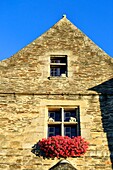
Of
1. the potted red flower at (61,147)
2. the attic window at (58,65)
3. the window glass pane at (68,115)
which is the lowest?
the potted red flower at (61,147)

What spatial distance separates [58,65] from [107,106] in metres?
2.80

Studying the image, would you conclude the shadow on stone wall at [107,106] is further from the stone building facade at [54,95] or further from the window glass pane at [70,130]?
the window glass pane at [70,130]

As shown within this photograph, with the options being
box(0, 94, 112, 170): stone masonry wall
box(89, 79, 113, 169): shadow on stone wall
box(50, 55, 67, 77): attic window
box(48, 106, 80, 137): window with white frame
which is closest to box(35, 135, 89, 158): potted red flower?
box(0, 94, 112, 170): stone masonry wall

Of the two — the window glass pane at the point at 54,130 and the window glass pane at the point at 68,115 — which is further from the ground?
the window glass pane at the point at 68,115

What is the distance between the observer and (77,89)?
10906mm

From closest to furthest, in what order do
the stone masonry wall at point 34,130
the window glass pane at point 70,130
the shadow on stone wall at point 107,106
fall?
the stone masonry wall at point 34,130, the shadow on stone wall at point 107,106, the window glass pane at point 70,130

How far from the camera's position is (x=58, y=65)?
12148 millimetres

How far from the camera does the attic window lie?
473 inches

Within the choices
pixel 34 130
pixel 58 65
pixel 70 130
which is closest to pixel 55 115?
pixel 70 130

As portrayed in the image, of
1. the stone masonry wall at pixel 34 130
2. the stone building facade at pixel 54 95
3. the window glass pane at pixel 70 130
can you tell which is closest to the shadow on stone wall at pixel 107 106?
the stone building facade at pixel 54 95

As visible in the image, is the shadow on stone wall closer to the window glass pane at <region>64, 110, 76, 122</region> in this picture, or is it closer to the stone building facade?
Result: the stone building facade

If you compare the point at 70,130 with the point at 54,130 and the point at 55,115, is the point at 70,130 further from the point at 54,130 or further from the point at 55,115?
the point at 55,115

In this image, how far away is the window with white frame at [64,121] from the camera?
32.4 feet

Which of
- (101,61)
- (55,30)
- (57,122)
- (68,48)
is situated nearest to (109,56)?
(101,61)
